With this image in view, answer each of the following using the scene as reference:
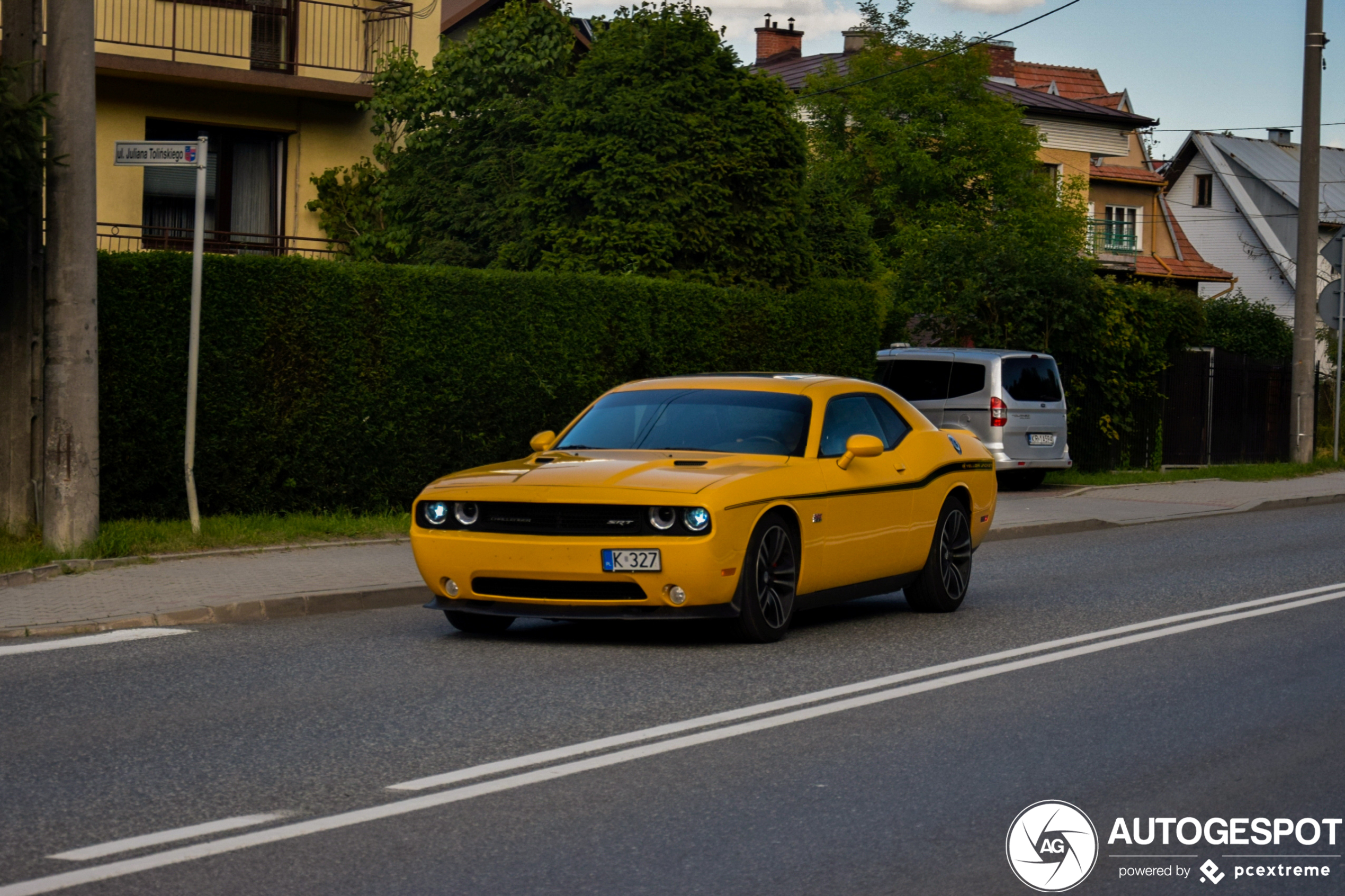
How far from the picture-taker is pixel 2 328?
12789mm

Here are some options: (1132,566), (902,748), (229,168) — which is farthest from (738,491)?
(229,168)

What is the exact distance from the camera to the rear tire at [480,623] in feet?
32.3

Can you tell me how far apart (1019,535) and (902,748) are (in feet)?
36.2

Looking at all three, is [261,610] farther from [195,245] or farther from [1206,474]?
[1206,474]

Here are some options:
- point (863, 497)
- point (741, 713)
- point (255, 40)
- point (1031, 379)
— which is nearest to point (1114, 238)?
point (1031, 379)

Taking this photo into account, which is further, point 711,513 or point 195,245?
point 195,245

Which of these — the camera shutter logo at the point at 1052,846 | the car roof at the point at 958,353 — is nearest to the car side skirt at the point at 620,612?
the camera shutter logo at the point at 1052,846

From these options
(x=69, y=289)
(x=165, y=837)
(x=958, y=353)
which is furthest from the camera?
(x=958, y=353)

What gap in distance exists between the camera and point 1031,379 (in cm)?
2233

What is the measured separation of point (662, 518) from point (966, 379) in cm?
1365

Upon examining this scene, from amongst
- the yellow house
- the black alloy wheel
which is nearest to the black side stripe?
the black alloy wheel

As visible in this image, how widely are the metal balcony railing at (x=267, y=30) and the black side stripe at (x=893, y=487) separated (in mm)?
13357

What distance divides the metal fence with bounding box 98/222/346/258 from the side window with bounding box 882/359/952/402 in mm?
7412

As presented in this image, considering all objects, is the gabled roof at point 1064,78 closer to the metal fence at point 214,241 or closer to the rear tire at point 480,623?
the metal fence at point 214,241
